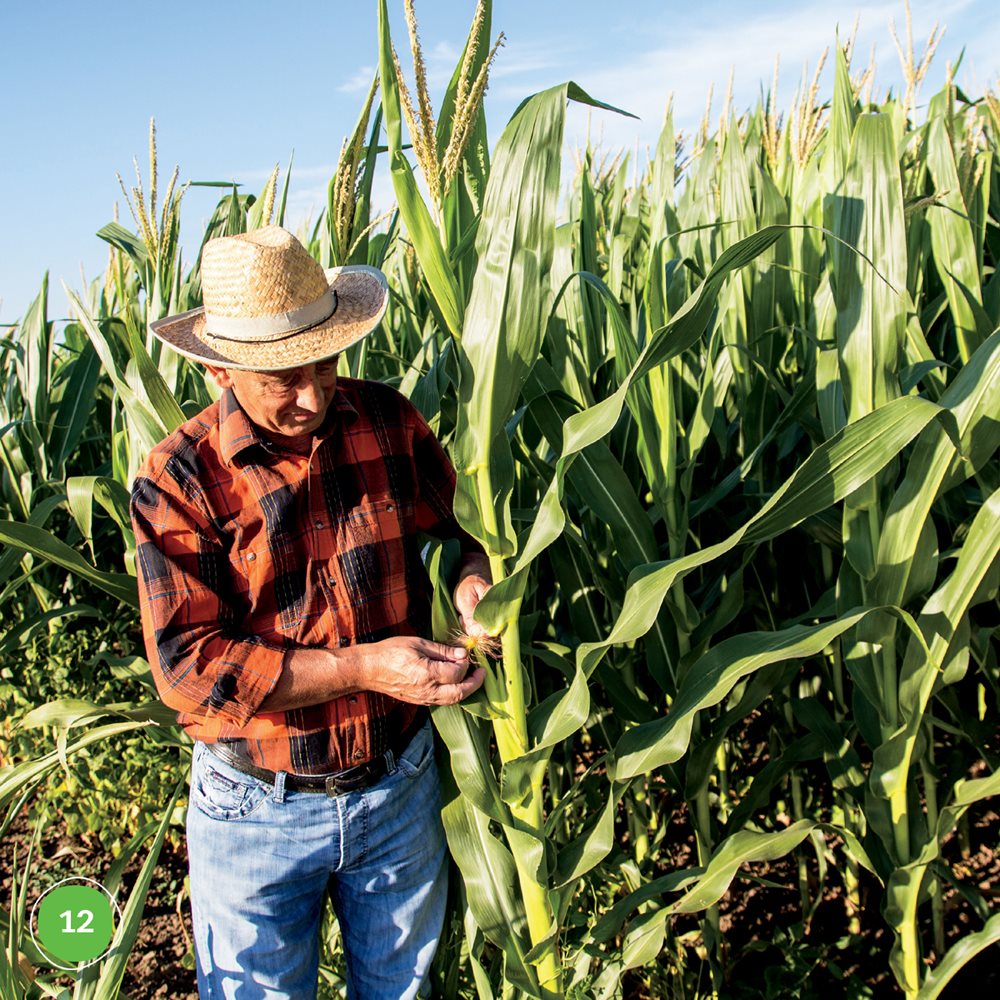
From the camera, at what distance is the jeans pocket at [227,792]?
1.66 meters

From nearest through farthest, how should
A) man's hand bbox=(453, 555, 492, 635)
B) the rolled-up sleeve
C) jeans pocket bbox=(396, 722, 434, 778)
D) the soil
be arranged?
the rolled-up sleeve < man's hand bbox=(453, 555, 492, 635) < jeans pocket bbox=(396, 722, 434, 778) < the soil

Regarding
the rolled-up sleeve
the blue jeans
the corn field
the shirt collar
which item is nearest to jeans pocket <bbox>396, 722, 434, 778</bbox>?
the blue jeans

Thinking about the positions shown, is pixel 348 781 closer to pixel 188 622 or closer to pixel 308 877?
pixel 308 877

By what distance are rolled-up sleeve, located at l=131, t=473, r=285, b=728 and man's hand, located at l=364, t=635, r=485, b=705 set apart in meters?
0.15

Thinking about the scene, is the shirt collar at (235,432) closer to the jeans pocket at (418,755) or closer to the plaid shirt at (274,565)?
the plaid shirt at (274,565)

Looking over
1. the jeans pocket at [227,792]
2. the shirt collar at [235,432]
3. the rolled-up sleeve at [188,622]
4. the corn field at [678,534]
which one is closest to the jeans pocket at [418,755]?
the corn field at [678,534]

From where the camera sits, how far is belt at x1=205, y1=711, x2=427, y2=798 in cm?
166

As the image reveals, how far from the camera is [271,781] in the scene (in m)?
1.66

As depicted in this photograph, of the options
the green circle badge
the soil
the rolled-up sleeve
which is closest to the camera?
the green circle badge

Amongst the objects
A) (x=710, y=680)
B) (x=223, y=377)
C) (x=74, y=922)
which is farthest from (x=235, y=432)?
(x=710, y=680)

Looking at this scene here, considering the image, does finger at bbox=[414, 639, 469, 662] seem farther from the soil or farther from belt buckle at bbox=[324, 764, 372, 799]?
the soil

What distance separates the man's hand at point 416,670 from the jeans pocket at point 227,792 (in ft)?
1.00

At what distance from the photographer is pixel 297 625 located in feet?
5.30

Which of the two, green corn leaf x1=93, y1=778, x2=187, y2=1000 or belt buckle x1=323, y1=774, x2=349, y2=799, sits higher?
belt buckle x1=323, y1=774, x2=349, y2=799
